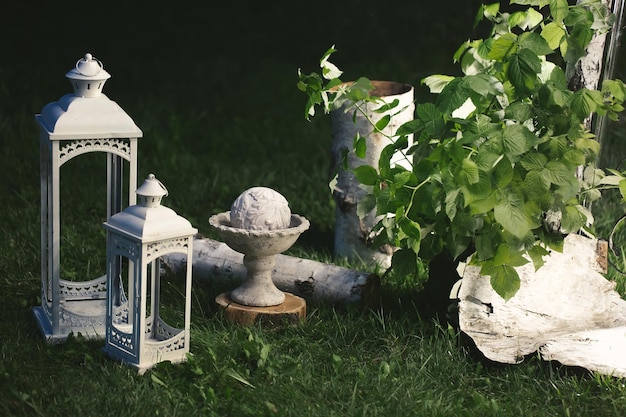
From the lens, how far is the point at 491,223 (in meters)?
3.57

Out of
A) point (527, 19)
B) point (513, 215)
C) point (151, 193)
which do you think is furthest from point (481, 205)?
point (151, 193)

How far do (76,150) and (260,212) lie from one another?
0.73 metres

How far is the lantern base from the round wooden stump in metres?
0.48

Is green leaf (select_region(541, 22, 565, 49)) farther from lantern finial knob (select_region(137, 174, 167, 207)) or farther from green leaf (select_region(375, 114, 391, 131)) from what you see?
lantern finial knob (select_region(137, 174, 167, 207))

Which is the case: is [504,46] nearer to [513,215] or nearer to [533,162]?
[533,162]

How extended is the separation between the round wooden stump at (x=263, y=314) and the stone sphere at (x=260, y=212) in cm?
32

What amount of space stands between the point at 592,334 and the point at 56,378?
6.32 feet

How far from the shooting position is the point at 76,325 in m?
3.78

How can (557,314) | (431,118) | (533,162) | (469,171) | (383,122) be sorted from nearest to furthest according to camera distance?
(469,171) → (533,162) → (431,118) → (383,122) → (557,314)

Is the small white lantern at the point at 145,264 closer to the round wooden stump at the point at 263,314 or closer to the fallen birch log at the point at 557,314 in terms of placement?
the round wooden stump at the point at 263,314

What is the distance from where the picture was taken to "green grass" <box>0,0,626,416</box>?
337cm

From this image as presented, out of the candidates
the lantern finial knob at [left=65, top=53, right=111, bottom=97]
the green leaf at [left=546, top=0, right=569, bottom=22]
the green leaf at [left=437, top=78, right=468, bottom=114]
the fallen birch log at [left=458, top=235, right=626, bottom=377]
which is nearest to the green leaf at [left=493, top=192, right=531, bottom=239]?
the green leaf at [left=437, top=78, right=468, bottom=114]

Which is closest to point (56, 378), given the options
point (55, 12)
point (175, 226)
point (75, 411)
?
point (75, 411)

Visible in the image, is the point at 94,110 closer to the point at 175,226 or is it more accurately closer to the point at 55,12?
the point at 175,226
